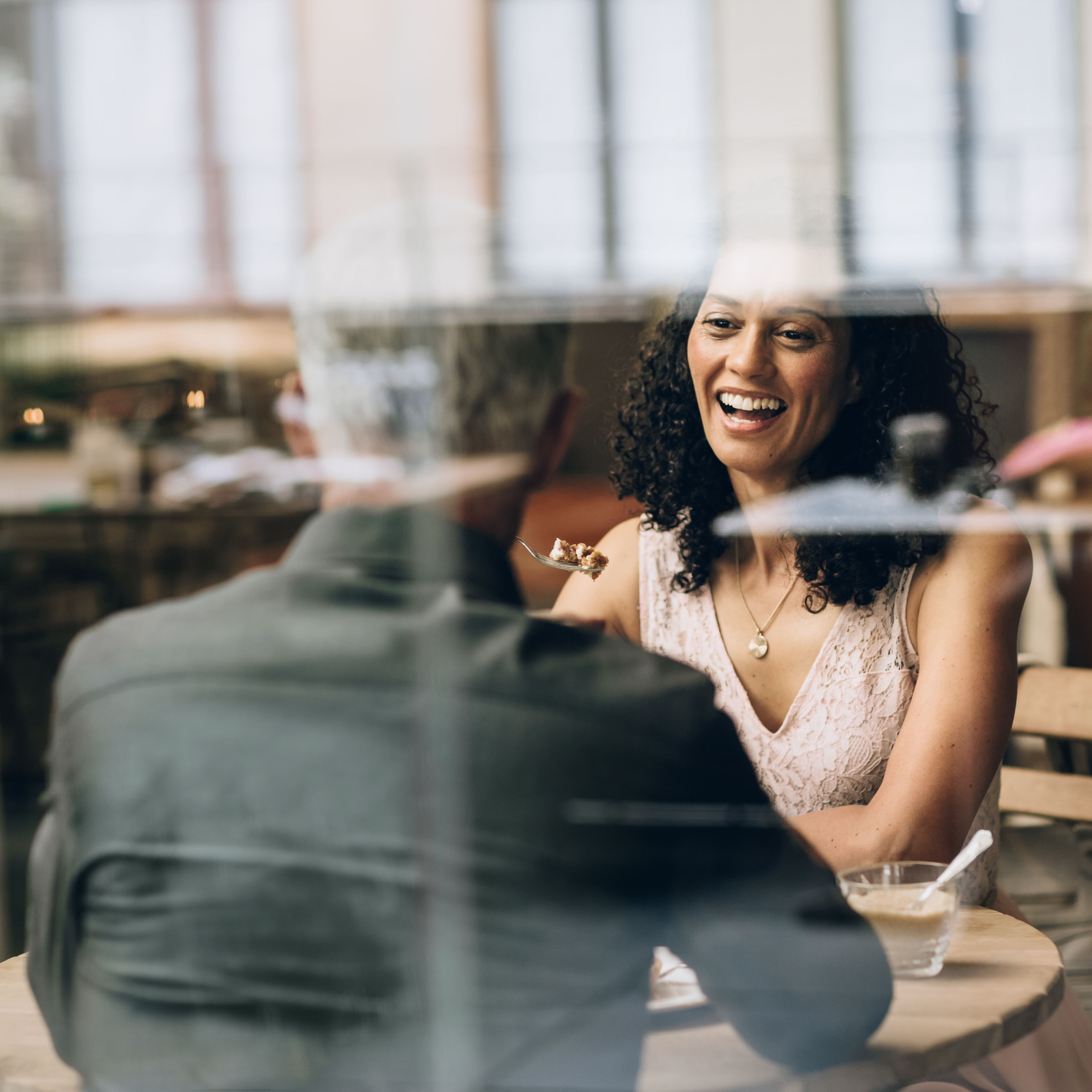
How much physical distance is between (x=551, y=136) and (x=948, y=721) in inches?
35.2

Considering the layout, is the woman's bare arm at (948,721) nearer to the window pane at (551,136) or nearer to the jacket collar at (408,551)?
the jacket collar at (408,551)

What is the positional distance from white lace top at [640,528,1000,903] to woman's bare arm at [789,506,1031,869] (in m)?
0.02

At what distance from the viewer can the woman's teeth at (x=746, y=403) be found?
1.35 meters

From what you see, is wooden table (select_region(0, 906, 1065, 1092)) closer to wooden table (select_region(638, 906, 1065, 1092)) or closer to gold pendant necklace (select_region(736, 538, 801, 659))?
wooden table (select_region(638, 906, 1065, 1092))

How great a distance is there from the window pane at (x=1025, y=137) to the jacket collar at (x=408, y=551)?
0.70 meters

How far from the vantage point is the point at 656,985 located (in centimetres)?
125

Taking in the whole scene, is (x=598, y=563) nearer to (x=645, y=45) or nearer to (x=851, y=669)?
(x=851, y=669)

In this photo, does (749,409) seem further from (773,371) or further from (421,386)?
(421,386)

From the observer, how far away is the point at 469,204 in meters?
1.52

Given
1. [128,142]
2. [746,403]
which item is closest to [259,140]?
[128,142]

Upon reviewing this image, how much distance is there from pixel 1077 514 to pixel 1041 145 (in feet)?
1.54

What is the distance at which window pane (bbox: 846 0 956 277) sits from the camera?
137cm

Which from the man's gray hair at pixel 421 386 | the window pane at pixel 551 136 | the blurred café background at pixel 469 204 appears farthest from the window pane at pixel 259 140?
the window pane at pixel 551 136

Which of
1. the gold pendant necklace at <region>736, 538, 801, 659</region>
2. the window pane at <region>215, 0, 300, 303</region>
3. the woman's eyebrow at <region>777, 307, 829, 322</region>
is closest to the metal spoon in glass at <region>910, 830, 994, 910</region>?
the gold pendant necklace at <region>736, 538, 801, 659</region>
